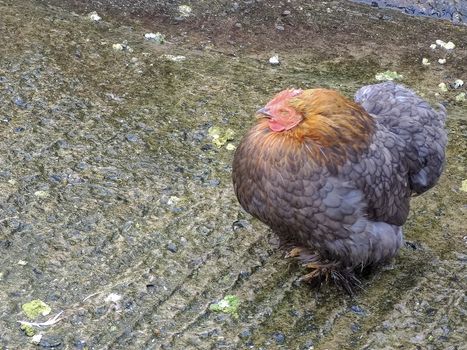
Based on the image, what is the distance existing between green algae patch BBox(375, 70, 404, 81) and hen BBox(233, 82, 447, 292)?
1.60 m

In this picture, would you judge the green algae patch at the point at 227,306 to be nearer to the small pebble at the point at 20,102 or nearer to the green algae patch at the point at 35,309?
the green algae patch at the point at 35,309

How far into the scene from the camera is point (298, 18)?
5809mm

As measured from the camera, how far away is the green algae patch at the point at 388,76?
5090mm

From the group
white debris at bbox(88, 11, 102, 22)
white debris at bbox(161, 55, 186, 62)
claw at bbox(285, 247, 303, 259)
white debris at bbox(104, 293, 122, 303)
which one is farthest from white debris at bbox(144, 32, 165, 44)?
white debris at bbox(104, 293, 122, 303)

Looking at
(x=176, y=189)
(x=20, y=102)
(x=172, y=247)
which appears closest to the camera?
(x=172, y=247)

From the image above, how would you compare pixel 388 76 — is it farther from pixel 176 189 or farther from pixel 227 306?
pixel 227 306

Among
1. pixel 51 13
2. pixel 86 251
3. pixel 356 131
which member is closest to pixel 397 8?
pixel 51 13

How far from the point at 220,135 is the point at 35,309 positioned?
5.34 feet

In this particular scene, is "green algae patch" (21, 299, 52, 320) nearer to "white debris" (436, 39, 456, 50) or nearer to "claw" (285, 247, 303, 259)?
"claw" (285, 247, 303, 259)

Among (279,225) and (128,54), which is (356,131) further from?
(128,54)

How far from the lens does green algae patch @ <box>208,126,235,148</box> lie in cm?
436

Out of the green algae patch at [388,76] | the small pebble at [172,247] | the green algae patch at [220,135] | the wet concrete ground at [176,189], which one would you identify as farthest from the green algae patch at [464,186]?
the small pebble at [172,247]

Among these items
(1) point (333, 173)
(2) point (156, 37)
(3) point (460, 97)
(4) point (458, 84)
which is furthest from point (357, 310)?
(2) point (156, 37)

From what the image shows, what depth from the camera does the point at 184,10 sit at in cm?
579
